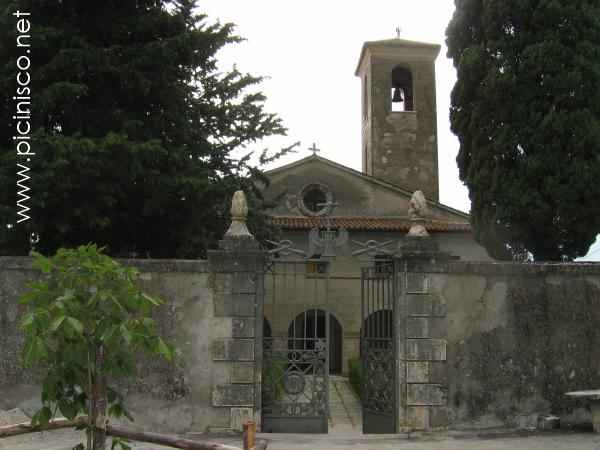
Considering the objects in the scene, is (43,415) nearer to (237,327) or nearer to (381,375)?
(237,327)

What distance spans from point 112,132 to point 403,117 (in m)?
20.9

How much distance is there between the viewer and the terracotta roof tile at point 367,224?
73.8 ft

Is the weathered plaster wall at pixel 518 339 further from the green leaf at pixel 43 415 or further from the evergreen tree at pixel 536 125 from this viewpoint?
the green leaf at pixel 43 415

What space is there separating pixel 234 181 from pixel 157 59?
277 centimetres

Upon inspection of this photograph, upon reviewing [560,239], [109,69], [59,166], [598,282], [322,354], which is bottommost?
[322,354]

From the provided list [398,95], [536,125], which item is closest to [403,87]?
[398,95]

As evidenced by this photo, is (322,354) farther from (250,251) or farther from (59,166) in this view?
(59,166)

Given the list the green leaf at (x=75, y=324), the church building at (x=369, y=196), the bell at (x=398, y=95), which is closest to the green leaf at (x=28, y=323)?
the green leaf at (x=75, y=324)

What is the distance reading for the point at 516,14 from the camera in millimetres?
11586

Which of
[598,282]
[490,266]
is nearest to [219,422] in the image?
[490,266]

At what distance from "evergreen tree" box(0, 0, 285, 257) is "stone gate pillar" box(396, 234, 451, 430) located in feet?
12.1

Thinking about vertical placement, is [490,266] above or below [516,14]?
below

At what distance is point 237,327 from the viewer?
28.6 feet

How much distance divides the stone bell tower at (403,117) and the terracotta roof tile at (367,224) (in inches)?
232
